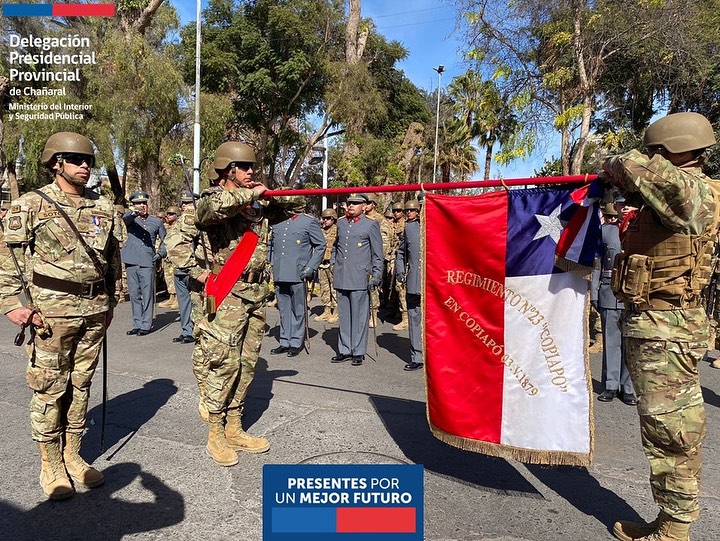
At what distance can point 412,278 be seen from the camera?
6.75 metres

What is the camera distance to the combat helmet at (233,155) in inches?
148

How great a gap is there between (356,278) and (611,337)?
3.04m

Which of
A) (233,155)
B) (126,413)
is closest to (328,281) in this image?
(126,413)

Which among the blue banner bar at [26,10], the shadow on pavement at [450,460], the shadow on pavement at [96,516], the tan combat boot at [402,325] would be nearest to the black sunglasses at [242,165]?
the shadow on pavement at [96,516]

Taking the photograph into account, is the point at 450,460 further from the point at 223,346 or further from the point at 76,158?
the point at 76,158

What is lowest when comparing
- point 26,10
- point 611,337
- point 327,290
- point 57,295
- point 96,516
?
point 96,516

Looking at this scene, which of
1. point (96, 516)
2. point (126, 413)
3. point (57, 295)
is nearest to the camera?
point (96, 516)

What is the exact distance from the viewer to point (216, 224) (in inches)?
151

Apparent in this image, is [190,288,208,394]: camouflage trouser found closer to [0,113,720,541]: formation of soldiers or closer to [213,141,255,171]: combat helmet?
[0,113,720,541]: formation of soldiers

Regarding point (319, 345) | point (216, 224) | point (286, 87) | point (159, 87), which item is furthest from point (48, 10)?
point (216, 224)

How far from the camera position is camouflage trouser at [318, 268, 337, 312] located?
34.8ft

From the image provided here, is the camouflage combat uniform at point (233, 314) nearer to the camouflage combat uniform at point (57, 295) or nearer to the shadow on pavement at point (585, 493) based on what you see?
the camouflage combat uniform at point (57, 295)

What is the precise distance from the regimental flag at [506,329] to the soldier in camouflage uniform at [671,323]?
31 centimetres

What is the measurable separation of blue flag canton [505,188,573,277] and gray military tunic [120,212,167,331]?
6.60 meters
